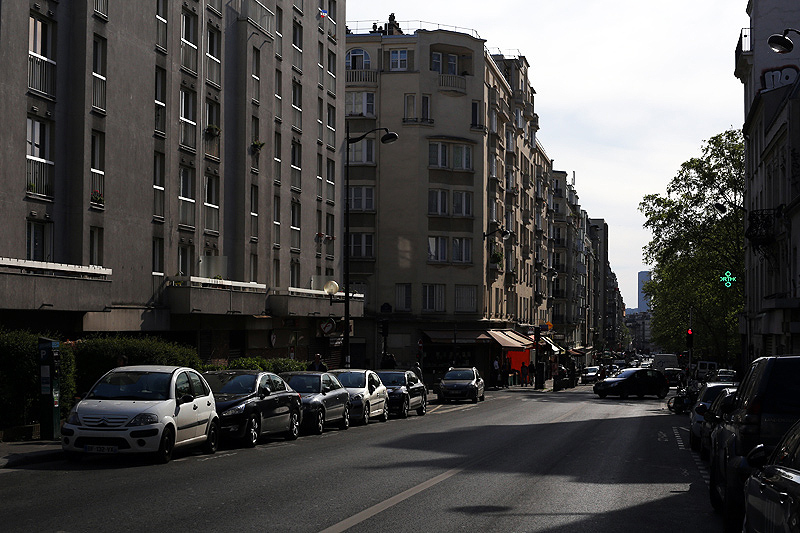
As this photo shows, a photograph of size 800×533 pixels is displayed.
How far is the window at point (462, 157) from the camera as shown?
2598 inches

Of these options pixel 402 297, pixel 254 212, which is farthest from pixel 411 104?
pixel 254 212

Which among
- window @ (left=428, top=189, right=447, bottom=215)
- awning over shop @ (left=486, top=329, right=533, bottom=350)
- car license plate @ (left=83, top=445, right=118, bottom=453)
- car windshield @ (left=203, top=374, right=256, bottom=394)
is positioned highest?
window @ (left=428, top=189, right=447, bottom=215)

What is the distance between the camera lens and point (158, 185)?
3375 cm

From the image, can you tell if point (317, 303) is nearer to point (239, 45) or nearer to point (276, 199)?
point (276, 199)

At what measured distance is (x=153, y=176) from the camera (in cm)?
3319

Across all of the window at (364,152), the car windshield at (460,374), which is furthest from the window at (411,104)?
the car windshield at (460,374)

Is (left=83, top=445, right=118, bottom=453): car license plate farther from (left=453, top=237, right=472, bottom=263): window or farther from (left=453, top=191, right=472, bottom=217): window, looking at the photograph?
(left=453, top=191, right=472, bottom=217): window

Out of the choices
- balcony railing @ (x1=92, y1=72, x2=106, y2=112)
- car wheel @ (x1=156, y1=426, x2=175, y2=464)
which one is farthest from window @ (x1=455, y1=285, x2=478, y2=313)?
car wheel @ (x1=156, y1=426, x2=175, y2=464)

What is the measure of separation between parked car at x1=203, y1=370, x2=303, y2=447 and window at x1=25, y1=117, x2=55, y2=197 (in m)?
9.20

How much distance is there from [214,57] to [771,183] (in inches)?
967

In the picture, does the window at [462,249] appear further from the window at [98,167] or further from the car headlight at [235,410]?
the car headlight at [235,410]

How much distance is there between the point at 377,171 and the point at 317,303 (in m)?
18.7

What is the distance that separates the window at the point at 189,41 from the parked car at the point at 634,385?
27.0 meters

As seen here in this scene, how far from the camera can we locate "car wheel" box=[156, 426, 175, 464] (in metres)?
16.1
